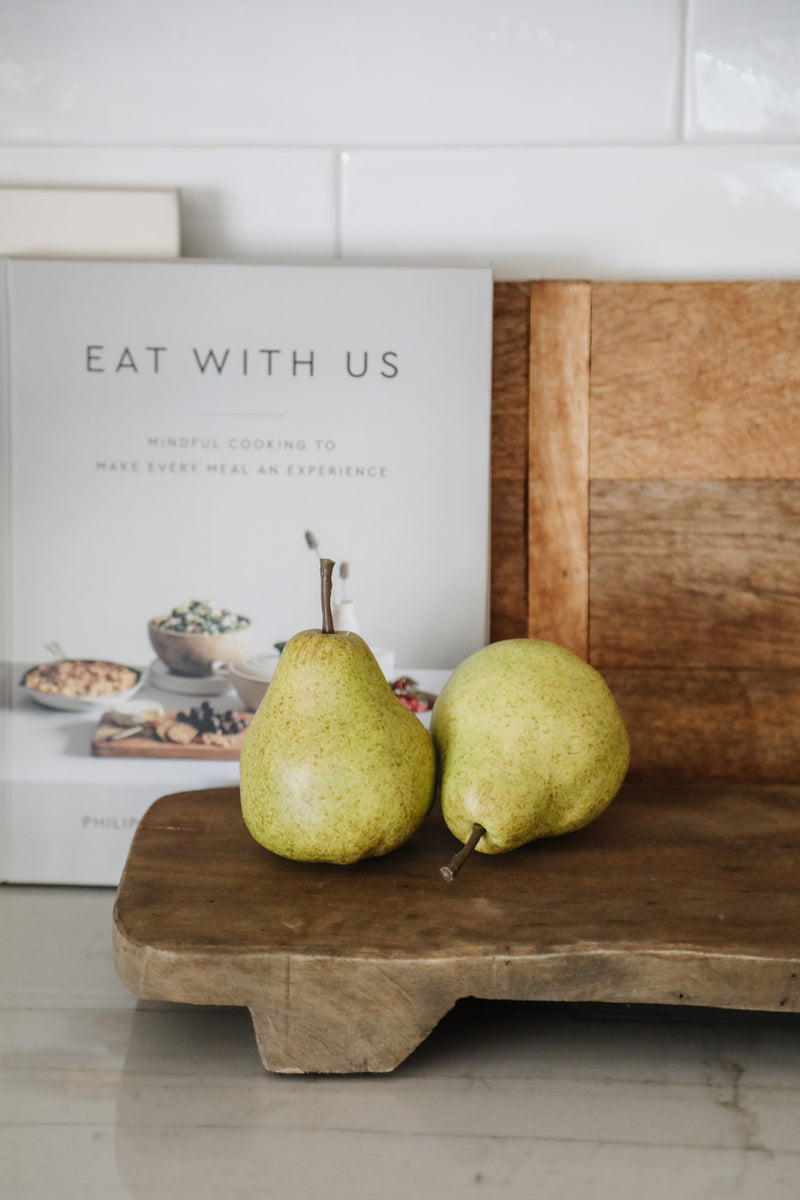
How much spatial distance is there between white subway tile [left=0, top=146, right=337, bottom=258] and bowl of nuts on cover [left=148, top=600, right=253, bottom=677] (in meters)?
0.25

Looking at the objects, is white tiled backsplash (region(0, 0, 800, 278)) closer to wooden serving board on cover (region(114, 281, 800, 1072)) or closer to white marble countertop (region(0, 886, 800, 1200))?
wooden serving board on cover (region(114, 281, 800, 1072))

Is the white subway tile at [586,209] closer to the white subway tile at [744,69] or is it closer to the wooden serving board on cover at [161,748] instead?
the white subway tile at [744,69]

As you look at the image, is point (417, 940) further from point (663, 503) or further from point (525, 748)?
point (663, 503)

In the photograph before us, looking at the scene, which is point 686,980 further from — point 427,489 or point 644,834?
point 427,489

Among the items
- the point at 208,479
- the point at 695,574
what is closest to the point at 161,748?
the point at 208,479

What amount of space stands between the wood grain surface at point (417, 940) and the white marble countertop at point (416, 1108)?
3cm

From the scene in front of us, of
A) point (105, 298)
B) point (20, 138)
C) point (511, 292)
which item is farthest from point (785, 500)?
point (20, 138)

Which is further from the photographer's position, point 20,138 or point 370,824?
point 20,138

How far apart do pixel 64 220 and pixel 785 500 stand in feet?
1.77

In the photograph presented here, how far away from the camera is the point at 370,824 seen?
51 centimetres

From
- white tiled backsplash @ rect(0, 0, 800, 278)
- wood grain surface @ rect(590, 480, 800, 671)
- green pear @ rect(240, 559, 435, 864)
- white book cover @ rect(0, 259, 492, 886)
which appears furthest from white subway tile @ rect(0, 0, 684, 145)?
green pear @ rect(240, 559, 435, 864)

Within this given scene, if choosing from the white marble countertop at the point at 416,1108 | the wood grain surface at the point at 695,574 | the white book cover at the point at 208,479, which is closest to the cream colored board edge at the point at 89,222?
the white book cover at the point at 208,479

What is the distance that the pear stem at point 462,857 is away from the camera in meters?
0.49

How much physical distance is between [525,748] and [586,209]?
40cm
